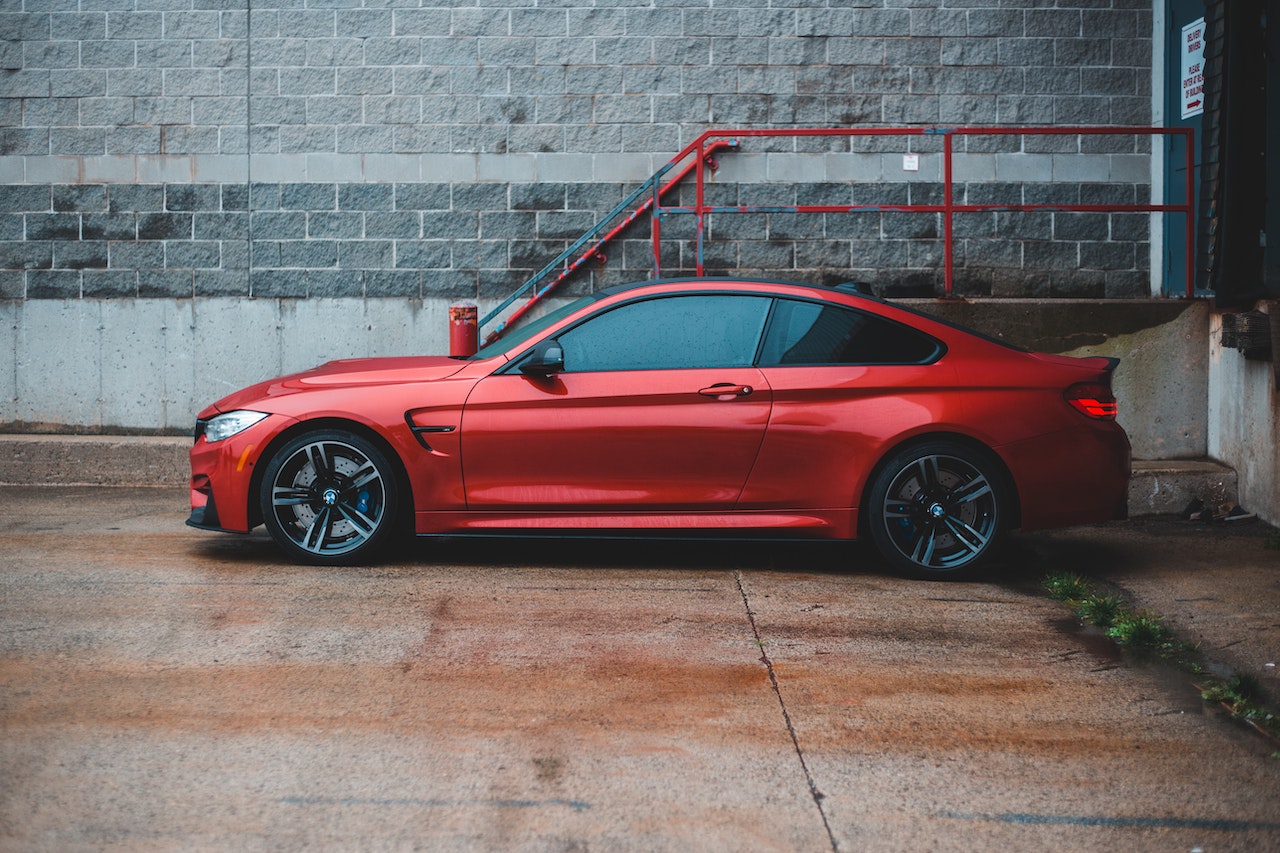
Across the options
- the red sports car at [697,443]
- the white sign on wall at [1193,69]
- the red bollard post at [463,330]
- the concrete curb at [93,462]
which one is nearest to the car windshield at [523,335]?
the red sports car at [697,443]

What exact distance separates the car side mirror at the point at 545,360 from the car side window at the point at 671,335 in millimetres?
154

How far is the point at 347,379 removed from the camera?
718 cm

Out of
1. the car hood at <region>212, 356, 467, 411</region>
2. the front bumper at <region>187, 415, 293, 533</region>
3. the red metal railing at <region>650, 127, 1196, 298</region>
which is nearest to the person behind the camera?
the front bumper at <region>187, 415, 293, 533</region>

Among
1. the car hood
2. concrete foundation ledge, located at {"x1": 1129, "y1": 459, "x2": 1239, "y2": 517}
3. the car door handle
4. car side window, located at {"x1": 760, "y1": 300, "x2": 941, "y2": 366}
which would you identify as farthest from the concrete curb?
concrete foundation ledge, located at {"x1": 1129, "y1": 459, "x2": 1239, "y2": 517}

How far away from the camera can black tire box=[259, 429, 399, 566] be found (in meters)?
6.98

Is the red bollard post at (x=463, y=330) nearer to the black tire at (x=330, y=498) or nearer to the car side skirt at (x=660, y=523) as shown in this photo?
the black tire at (x=330, y=498)

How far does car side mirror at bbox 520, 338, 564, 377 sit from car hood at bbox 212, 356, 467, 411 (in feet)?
1.29

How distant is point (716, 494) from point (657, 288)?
3.69 ft

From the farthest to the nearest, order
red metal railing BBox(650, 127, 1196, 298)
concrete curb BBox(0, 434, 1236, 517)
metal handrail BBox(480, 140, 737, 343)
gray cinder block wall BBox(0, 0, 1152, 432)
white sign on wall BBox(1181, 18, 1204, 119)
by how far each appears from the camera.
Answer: gray cinder block wall BBox(0, 0, 1152, 432) → metal handrail BBox(480, 140, 737, 343) → white sign on wall BBox(1181, 18, 1204, 119) → concrete curb BBox(0, 434, 1236, 517) → red metal railing BBox(650, 127, 1196, 298)

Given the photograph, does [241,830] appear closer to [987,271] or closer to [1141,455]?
[1141,455]

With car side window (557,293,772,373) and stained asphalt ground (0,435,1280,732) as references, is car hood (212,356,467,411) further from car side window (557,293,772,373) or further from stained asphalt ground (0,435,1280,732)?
stained asphalt ground (0,435,1280,732)

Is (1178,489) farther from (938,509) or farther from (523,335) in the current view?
(523,335)

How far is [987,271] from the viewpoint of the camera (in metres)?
11.1

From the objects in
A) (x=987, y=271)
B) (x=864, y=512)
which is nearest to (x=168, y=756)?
(x=864, y=512)
